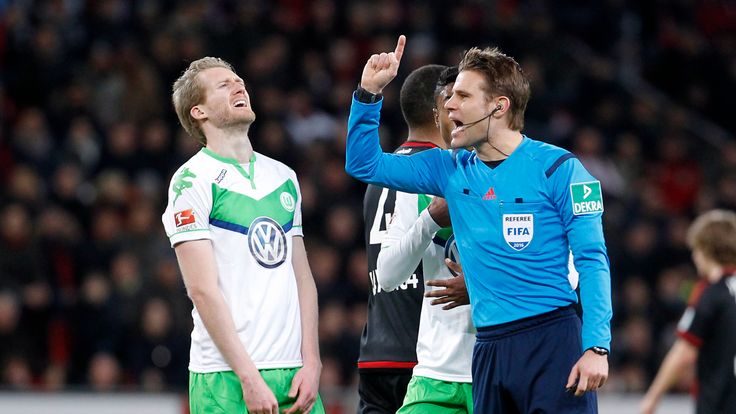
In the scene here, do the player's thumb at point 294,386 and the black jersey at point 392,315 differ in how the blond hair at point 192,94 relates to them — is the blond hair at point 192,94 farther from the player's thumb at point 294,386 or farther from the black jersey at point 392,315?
the player's thumb at point 294,386

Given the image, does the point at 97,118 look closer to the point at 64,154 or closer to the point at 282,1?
the point at 64,154

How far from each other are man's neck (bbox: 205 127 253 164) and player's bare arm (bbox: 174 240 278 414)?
424 mm

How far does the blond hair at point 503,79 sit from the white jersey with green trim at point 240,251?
981 mm

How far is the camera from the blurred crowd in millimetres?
10039

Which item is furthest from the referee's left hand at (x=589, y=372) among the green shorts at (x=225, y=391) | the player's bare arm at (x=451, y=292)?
the green shorts at (x=225, y=391)

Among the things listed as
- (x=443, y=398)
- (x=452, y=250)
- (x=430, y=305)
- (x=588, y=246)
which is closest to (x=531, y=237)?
Result: (x=588, y=246)

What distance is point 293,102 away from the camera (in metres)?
12.6

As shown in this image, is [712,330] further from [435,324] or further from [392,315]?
[435,324]

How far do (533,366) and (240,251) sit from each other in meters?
1.19

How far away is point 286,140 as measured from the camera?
39.0 feet

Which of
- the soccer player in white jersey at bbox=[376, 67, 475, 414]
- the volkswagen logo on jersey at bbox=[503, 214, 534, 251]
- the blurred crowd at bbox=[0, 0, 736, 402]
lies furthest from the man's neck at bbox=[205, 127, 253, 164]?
the blurred crowd at bbox=[0, 0, 736, 402]

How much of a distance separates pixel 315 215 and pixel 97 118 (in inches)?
97.1

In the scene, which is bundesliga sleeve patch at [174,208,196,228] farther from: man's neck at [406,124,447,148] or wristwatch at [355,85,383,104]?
man's neck at [406,124,447,148]

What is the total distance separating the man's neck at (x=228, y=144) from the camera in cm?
470
